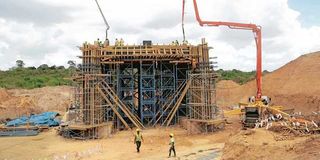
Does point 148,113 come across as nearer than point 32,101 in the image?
Yes

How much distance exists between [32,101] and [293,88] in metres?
31.2

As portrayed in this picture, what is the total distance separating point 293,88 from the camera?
46.8m

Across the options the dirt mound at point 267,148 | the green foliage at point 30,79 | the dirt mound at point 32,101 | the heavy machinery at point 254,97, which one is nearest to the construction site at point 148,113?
the heavy machinery at point 254,97

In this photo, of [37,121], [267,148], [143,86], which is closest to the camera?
[267,148]

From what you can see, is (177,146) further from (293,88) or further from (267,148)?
(293,88)

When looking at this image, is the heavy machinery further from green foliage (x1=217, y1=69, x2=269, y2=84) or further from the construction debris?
green foliage (x1=217, y1=69, x2=269, y2=84)

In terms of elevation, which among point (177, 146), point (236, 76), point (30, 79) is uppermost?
point (236, 76)

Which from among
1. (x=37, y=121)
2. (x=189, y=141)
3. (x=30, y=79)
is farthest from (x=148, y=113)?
(x=30, y=79)

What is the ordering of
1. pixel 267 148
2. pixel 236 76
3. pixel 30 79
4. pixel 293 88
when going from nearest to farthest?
pixel 267 148 → pixel 293 88 → pixel 30 79 → pixel 236 76

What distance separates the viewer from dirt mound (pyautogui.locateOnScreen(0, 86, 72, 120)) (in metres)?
41.4

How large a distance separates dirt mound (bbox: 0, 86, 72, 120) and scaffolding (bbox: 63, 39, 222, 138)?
15.0 meters

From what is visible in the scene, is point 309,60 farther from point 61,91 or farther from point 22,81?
point 22,81

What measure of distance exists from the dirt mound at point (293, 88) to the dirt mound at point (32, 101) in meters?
20.2

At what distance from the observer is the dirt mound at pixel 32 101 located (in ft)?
136
